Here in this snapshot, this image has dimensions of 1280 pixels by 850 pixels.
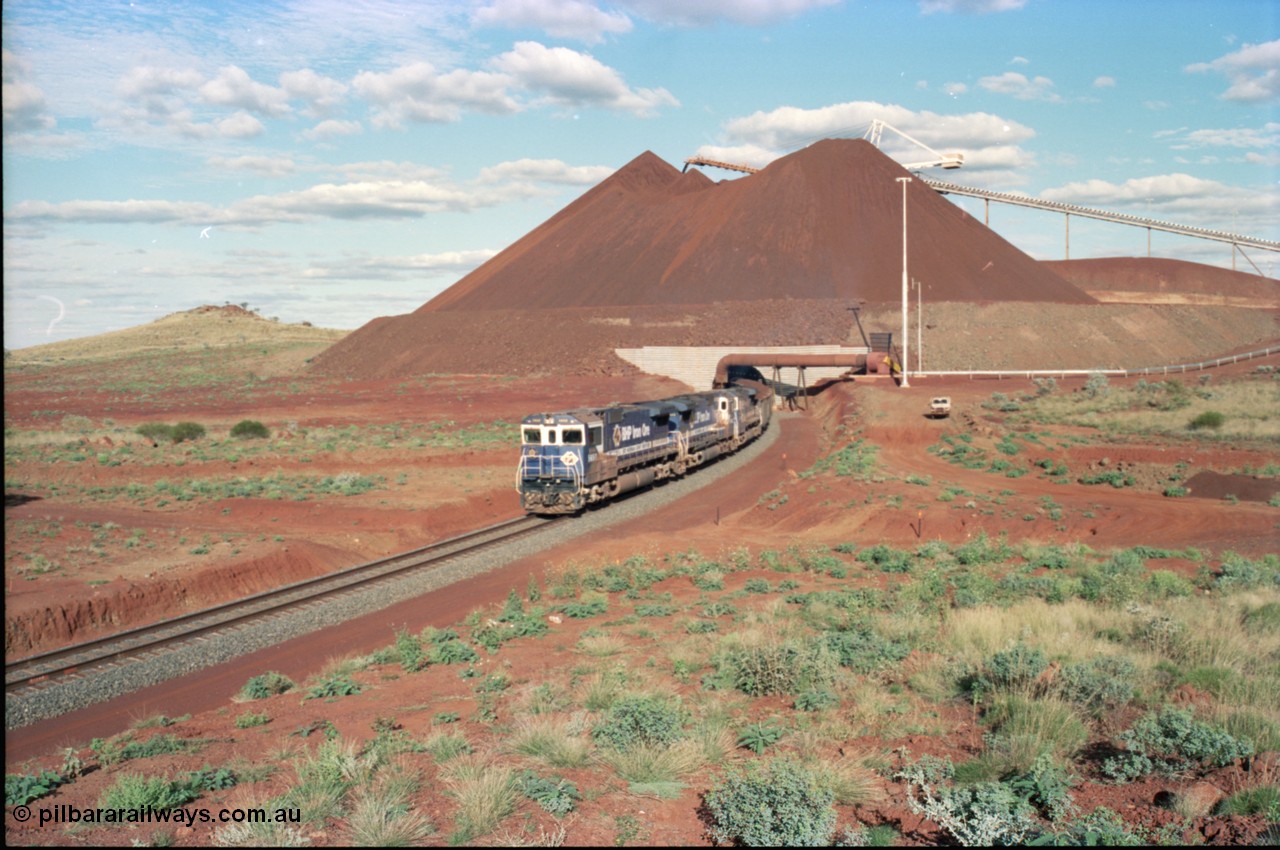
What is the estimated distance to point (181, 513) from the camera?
35406mm

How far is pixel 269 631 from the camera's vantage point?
20.8m

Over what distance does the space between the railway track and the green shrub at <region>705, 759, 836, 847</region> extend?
48.4 ft

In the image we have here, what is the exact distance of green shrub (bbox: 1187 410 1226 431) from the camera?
1711 inches

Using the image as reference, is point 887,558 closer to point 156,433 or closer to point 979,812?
point 979,812

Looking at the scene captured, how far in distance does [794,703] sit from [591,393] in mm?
67063

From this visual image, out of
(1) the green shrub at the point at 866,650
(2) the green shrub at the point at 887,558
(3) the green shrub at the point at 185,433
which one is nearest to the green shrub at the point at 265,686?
(1) the green shrub at the point at 866,650

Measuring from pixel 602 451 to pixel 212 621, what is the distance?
15.4m

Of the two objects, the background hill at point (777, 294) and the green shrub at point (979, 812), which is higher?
the background hill at point (777, 294)

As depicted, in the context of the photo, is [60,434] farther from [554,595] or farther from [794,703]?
[794,703]

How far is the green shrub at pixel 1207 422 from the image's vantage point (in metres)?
43.5

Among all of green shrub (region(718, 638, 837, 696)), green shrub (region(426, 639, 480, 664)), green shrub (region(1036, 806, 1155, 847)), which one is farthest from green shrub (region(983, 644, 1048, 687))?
green shrub (region(426, 639, 480, 664))

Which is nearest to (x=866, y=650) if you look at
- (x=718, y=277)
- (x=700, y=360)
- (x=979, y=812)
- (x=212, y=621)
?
(x=979, y=812)

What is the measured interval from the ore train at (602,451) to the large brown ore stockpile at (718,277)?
54.1 m

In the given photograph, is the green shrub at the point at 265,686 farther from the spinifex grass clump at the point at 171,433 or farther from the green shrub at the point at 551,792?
the spinifex grass clump at the point at 171,433
